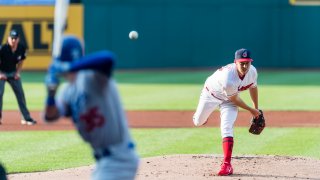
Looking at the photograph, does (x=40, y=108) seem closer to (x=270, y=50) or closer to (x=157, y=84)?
(x=157, y=84)

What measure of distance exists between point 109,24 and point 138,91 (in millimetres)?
8590

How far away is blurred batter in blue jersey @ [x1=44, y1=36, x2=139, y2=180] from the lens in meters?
5.48

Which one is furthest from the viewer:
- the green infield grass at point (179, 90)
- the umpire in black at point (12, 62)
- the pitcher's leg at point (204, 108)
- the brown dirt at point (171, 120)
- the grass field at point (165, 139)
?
the green infield grass at point (179, 90)

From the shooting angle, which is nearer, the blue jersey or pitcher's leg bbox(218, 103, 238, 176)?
the blue jersey

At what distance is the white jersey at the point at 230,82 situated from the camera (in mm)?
9656

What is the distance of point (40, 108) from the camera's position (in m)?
18.9

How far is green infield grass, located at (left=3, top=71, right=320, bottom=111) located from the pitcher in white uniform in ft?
28.1

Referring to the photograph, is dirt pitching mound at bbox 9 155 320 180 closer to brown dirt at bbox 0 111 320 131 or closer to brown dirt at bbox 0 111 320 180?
brown dirt at bbox 0 111 320 180

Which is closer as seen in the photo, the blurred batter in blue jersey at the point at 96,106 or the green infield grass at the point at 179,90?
the blurred batter in blue jersey at the point at 96,106

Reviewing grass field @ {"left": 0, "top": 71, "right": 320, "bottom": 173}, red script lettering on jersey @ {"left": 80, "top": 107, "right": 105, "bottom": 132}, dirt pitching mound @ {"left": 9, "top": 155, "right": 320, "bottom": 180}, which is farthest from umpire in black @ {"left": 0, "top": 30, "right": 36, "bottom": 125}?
red script lettering on jersey @ {"left": 80, "top": 107, "right": 105, "bottom": 132}

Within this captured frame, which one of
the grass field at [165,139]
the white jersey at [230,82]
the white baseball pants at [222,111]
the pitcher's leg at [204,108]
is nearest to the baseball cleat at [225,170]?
the white baseball pants at [222,111]

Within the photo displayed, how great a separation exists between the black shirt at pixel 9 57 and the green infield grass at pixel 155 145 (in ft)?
5.42

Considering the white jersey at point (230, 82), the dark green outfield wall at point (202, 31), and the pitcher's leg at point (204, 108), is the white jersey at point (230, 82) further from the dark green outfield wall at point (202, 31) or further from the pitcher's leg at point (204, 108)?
the dark green outfield wall at point (202, 31)

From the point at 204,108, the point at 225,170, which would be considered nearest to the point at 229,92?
the point at 204,108
